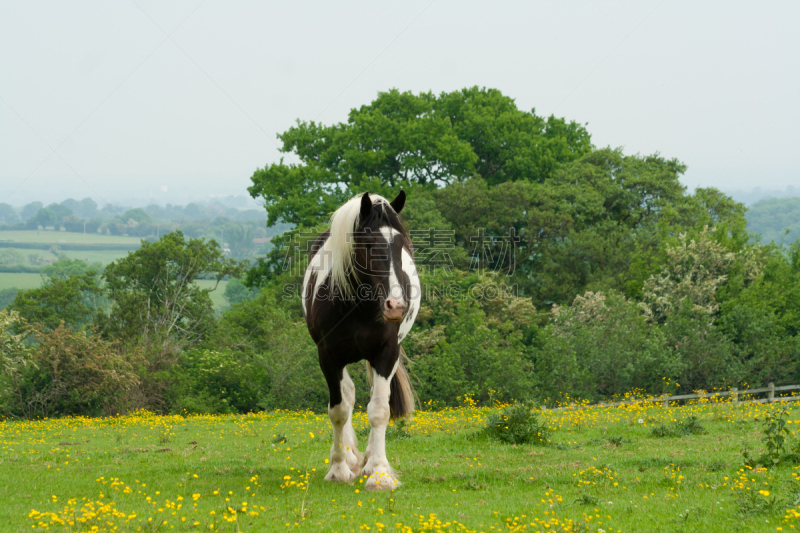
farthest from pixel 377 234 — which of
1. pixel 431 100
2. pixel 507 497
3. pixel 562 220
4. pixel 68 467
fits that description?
pixel 431 100

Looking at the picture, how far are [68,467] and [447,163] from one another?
1453 inches

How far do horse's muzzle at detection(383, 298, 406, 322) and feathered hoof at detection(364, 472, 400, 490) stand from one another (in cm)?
196

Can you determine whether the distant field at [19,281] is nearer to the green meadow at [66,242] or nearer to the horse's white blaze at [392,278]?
the green meadow at [66,242]

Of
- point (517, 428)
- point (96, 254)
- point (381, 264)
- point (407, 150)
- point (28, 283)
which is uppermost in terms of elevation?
point (96, 254)

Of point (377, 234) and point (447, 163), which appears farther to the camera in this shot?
point (447, 163)

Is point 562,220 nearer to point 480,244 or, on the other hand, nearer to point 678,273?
point 480,244

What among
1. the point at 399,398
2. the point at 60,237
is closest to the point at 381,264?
the point at 399,398

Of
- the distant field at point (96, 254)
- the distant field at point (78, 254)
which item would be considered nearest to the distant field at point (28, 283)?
the distant field at point (78, 254)

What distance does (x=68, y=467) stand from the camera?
898 centimetres

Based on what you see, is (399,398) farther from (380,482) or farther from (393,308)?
(393,308)

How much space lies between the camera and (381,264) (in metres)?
6.84

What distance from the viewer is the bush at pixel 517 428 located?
430 inches

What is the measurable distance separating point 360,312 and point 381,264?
2.45ft

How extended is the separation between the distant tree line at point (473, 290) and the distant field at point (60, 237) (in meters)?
122
